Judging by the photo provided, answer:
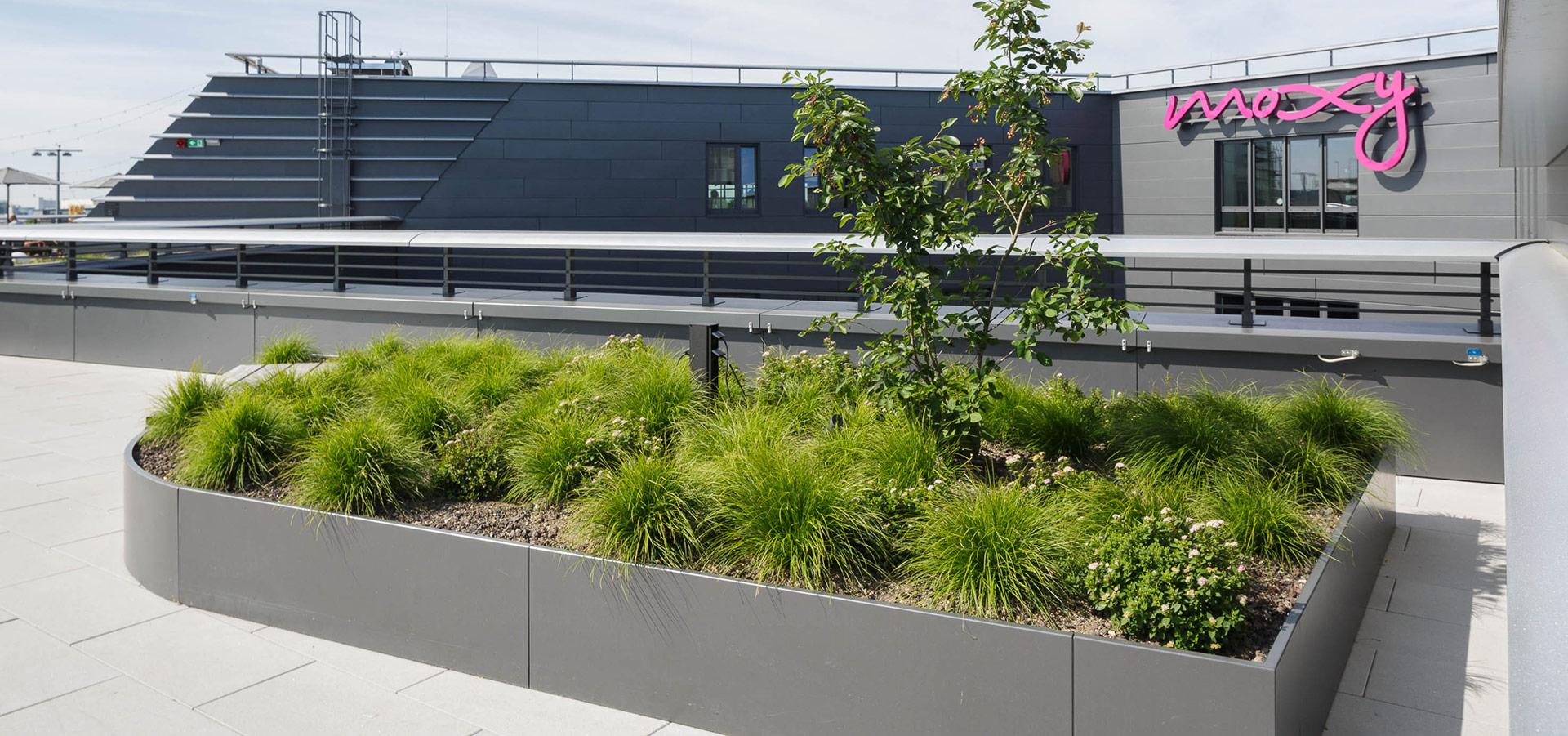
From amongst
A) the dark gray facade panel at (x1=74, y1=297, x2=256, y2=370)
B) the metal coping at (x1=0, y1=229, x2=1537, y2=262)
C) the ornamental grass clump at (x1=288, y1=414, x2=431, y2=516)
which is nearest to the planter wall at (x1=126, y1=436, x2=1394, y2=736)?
the ornamental grass clump at (x1=288, y1=414, x2=431, y2=516)

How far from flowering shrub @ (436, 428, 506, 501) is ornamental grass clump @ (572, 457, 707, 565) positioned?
0.92 meters

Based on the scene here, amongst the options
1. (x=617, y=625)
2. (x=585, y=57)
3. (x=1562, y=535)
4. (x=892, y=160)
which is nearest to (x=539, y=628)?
(x=617, y=625)

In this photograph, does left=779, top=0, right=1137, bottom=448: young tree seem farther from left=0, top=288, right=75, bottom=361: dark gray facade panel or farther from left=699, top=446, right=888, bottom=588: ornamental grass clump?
left=0, top=288, right=75, bottom=361: dark gray facade panel

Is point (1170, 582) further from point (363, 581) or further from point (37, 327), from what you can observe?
point (37, 327)

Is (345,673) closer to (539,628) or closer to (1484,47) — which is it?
(539,628)

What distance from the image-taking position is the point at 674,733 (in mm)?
4195

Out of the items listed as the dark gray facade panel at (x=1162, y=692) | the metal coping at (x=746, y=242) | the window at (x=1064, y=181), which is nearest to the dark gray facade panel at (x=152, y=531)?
the metal coping at (x=746, y=242)

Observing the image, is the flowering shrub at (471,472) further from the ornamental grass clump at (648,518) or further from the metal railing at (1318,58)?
the metal railing at (1318,58)

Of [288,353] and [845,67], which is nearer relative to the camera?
[288,353]

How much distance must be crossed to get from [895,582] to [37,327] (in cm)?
1308

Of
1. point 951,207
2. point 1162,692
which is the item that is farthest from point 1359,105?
point 1162,692

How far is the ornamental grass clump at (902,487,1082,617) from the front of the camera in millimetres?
3891

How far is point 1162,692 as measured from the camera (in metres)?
3.47

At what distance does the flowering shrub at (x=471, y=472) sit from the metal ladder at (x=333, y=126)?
16609 mm
